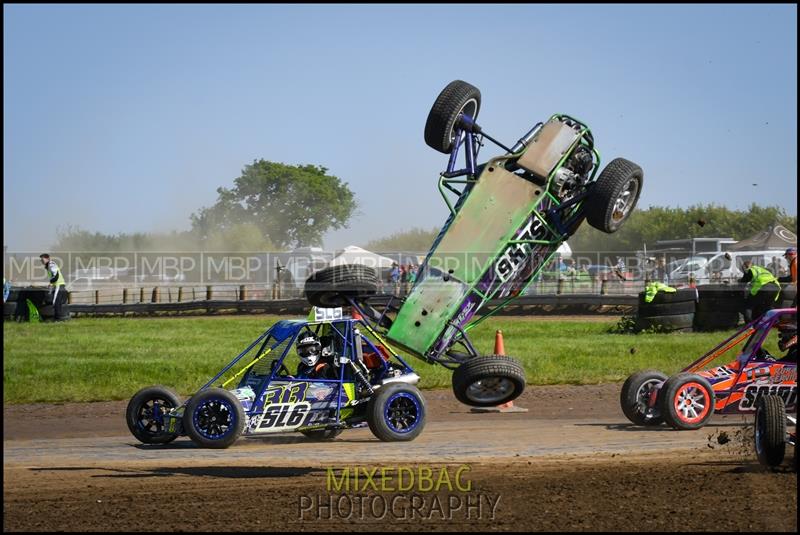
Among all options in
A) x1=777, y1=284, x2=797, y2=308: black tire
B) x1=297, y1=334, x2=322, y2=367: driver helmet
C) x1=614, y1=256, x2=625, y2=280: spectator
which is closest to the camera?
x1=297, y1=334, x2=322, y2=367: driver helmet

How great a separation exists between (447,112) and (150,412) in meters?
4.81

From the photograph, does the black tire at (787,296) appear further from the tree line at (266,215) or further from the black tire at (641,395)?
the tree line at (266,215)

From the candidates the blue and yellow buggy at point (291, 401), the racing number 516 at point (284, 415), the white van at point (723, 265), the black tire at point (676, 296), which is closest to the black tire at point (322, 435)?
the blue and yellow buggy at point (291, 401)

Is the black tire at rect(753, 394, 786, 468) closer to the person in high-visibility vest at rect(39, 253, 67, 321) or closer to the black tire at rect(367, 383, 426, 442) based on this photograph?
the black tire at rect(367, 383, 426, 442)

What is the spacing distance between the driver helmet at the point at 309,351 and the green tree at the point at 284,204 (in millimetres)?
24140

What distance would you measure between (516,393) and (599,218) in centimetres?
221

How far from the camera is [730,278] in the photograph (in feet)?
97.1

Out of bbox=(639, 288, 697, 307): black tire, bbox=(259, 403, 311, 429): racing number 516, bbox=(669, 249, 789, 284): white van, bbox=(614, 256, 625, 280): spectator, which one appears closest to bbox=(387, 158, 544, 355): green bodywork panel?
bbox=(259, 403, 311, 429): racing number 516

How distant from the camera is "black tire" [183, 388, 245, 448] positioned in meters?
9.65

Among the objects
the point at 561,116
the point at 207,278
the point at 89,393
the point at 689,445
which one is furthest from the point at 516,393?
the point at 207,278

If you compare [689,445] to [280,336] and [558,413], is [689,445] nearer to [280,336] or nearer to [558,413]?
[558,413]

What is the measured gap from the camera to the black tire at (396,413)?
10133 millimetres

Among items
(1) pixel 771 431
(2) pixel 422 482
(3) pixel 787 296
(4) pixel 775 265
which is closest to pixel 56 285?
(3) pixel 787 296

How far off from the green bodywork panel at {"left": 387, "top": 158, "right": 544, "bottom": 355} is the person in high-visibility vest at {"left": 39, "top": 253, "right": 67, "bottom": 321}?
1681 cm
